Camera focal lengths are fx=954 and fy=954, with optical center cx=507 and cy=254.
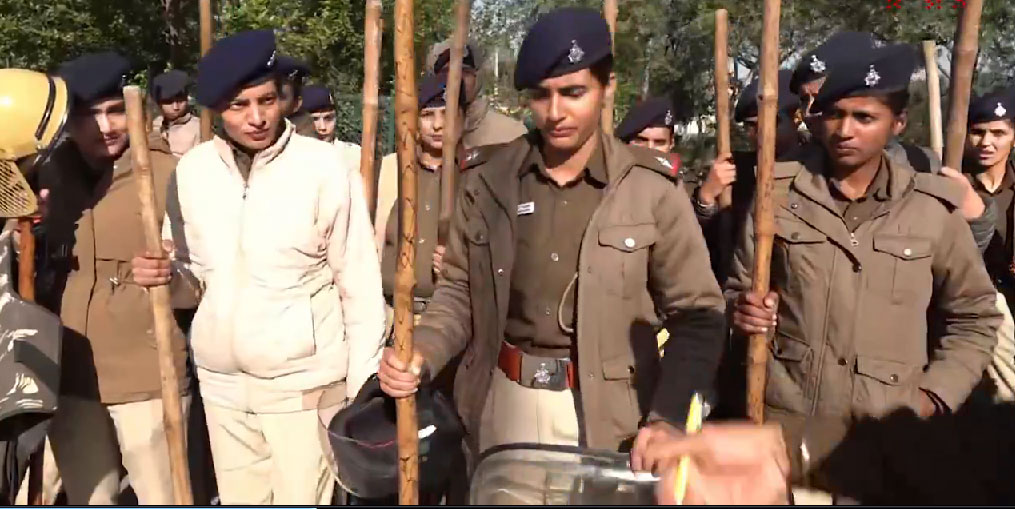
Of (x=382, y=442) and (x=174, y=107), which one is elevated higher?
(x=174, y=107)

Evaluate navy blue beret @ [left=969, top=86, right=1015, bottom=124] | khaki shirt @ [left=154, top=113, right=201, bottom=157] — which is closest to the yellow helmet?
khaki shirt @ [left=154, top=113, right=201, bottom=157]

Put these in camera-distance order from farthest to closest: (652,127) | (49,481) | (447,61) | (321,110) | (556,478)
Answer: (321,110) → (447,61) → (652,127) → (49,481) → (556,478)

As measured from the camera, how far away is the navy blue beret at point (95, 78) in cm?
329

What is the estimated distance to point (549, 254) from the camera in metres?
2.70

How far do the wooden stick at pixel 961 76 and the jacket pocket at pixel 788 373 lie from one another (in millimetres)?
1228

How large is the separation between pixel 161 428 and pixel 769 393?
2.17 m

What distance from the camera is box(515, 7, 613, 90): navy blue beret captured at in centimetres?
255

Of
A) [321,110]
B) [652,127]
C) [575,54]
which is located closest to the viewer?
[575,54]

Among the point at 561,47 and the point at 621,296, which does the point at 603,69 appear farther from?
the point at 621,296

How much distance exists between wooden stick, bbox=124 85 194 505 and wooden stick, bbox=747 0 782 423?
1.68m

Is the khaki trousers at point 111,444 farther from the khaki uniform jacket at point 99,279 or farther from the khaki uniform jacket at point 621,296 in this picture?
the khaki uniform jacket at point 621,296

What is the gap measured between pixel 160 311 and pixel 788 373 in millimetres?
1905

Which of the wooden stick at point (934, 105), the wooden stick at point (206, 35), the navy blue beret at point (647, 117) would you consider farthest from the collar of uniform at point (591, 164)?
the wooden stick at point (934, 105)

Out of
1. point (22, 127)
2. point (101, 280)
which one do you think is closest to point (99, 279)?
point (101, 280)
